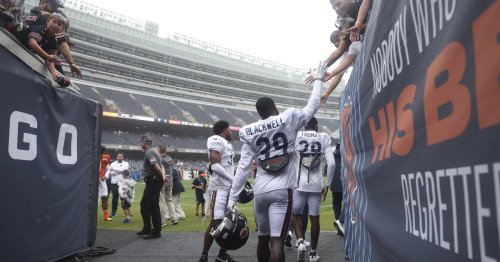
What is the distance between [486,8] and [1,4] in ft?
15.7

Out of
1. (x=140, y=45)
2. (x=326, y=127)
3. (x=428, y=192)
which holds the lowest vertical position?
(x=428, y=192)

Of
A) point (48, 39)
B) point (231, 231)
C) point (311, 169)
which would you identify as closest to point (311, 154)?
point (311, 169)

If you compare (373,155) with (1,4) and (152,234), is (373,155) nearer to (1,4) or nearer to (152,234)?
(1,4)

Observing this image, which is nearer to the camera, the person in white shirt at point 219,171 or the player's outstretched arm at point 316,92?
the player's outstretched arm at point 316,92

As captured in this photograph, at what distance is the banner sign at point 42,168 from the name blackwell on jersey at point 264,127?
226 centimetres

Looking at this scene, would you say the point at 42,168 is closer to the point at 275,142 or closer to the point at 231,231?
the point at 231,231

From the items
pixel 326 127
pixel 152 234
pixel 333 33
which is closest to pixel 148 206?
pixel 152 234

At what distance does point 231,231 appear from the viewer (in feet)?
11.9

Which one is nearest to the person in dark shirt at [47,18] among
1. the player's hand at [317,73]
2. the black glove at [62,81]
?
the black glove at [62,81]

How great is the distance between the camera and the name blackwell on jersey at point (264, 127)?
145 inches

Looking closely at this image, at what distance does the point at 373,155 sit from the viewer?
2148mm

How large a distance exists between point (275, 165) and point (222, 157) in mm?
2226

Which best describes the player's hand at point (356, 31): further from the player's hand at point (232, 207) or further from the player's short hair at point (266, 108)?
the player's hand at point (232, 207)

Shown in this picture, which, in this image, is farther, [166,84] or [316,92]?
[166,84]
